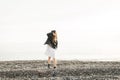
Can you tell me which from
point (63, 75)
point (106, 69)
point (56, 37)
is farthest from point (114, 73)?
point (56, 37)

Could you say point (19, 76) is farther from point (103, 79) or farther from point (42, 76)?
point (103, 79)

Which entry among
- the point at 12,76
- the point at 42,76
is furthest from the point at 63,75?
the point at 12,76

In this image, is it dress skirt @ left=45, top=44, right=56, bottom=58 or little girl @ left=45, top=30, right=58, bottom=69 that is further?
dress skirt @ left=45, top=44, right=56, bottom=58

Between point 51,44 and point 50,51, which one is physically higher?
point 51,44

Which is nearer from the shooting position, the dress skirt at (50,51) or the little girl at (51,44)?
the little girl at (51,44)

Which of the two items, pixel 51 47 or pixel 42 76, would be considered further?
pixel 51 47

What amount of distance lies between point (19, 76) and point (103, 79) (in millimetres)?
7002

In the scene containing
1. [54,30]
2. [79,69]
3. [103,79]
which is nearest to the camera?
[103,79]

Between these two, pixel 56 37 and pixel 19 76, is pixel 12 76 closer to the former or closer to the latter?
pixel 19 76

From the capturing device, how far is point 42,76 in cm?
3164

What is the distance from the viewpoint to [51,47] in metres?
37.0

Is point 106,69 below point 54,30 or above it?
below

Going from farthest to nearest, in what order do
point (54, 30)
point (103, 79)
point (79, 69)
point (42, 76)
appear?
1. point (54, 30)
2. point (79, 69)
3. point (42, 76)
4. point (103, 79)

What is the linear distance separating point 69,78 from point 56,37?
26.8 ft
